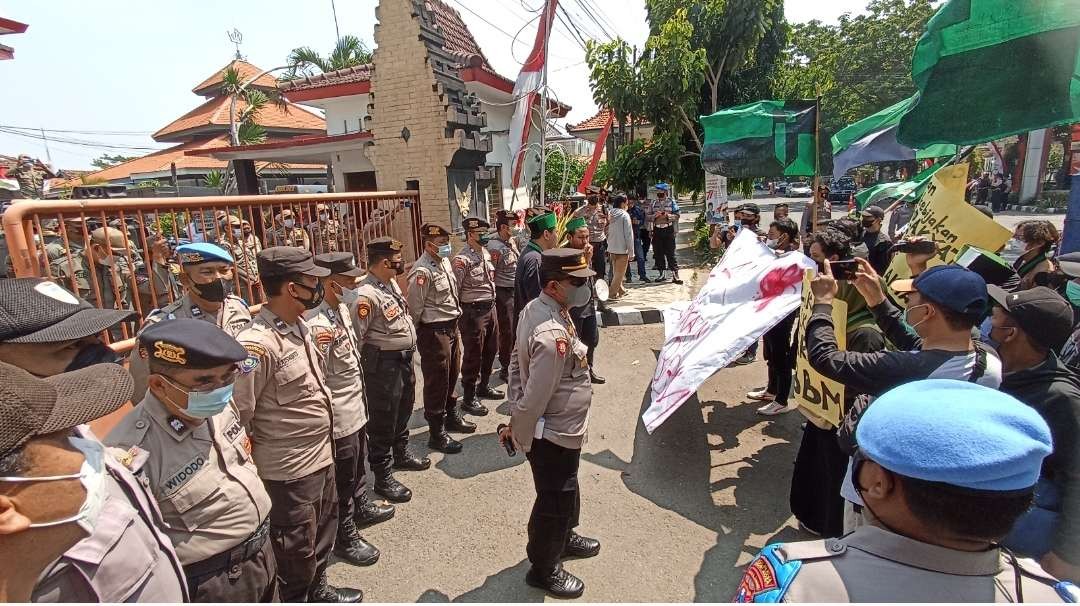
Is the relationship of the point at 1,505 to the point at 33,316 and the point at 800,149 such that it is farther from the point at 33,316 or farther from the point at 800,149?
the point at 800,149

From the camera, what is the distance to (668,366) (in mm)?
4047

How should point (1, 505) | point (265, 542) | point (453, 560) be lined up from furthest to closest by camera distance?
point (453, 560) → point (265, 542) → point (1, 505)

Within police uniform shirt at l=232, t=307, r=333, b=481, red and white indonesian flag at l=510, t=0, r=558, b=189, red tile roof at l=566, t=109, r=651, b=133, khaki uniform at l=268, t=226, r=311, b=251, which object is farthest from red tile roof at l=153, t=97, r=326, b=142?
police uniform shirt at l=232, t=307, r=333, b=481

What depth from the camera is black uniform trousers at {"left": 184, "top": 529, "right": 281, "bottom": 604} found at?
5.82 ft

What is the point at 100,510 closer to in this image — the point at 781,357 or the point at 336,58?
the point at 781,357

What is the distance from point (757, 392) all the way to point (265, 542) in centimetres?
474

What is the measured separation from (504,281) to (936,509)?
517 centimetres

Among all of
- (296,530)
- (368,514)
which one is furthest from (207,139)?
(296,530)

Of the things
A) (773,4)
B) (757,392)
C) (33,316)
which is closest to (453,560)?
(33,316)

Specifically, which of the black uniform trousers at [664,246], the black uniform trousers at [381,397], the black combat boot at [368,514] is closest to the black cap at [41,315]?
the black uniform trousers at [381,397]

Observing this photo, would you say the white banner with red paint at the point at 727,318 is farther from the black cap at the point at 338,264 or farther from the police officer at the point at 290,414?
the black cap at the point at 338,264

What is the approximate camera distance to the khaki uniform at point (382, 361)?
149 inches

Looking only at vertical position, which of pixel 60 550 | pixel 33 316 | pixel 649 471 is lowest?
pixel 649 471

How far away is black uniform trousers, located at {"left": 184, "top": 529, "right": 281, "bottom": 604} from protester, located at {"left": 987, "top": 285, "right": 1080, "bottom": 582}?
111 inches
